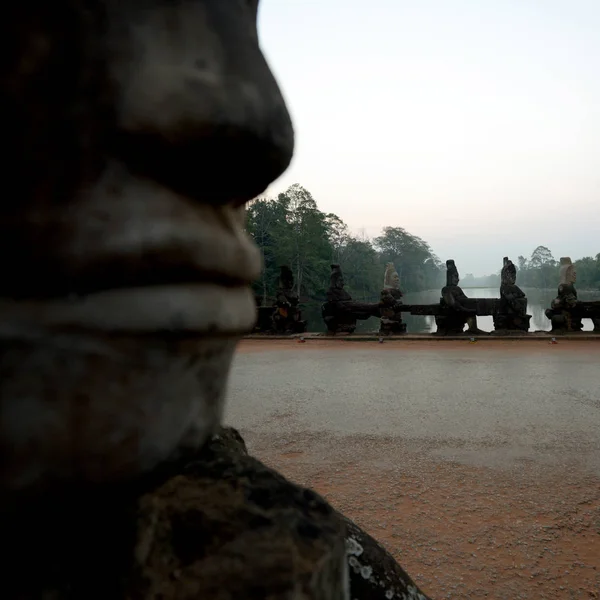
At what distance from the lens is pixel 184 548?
0.55 metres

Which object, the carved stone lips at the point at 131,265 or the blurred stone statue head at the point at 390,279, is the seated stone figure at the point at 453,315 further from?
the carved stone lips at the point at 131,265

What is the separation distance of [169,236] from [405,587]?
2.06 ft

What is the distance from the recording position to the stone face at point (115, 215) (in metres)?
0.42

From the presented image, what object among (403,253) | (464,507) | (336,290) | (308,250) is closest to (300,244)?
(308,250)

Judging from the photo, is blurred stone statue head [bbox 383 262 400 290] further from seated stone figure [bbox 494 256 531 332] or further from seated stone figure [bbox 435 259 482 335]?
seated stone figure [bbox 494 256 531 332]

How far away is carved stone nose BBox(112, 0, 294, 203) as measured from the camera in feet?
1.49

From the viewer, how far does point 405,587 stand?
744 mm

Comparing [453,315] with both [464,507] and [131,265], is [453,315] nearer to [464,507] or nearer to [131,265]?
[464,507]

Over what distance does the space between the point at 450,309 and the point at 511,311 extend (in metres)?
1.51

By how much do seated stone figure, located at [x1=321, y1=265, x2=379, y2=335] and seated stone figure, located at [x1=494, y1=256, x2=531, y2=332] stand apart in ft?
10.7

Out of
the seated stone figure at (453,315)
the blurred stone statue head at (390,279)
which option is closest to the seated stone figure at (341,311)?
the blurred stone statue head at (390,279)

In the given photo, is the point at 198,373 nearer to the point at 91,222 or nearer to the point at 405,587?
the point at 91,222

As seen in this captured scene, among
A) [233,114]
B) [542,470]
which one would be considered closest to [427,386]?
[542,470]

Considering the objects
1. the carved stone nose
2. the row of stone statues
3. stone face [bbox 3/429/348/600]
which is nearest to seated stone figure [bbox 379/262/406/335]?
the row of stone statues
